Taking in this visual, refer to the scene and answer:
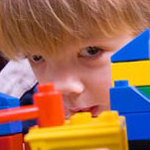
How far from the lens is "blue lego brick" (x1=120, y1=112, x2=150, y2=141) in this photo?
0.44 m

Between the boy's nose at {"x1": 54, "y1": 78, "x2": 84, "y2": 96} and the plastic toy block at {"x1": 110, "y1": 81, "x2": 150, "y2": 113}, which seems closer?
the plastic toy block at {"x1": 110, "y1": 81, "x2": 150, "y2": 113}

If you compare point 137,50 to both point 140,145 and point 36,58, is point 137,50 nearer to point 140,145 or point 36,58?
point 140,145

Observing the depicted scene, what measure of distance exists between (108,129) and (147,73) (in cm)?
21

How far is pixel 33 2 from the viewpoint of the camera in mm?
700

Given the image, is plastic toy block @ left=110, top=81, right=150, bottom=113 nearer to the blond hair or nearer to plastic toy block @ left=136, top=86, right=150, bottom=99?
plastic toy block @ left=136, top=86, right=150, bottom=99

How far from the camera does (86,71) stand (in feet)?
2.22

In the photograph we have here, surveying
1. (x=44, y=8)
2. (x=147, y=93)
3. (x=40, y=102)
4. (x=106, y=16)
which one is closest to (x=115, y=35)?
(x=106, y=16)

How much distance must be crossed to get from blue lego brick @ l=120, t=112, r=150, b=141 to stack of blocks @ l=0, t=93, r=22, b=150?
20cm

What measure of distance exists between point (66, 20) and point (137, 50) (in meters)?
0.25

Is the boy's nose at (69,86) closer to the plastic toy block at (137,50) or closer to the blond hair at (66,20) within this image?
the blond hair at (66,20)

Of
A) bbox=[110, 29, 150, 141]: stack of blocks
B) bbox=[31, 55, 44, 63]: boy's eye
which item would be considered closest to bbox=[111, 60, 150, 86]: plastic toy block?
bbox=[110, 29, 150, 141]: stack of blocks

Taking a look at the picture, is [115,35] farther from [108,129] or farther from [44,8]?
[108,129]

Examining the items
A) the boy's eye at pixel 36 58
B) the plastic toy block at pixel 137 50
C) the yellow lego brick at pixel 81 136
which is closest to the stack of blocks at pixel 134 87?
the plastic toy block at pixel 137 50

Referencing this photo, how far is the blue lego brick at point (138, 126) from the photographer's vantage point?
17.5 inches
